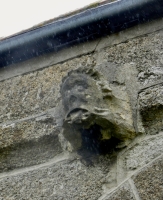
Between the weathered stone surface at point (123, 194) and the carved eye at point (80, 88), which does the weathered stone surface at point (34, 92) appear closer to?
the carved eye at point (80, 88)

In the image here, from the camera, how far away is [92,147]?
1.76 meters

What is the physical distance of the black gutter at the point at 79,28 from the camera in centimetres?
201

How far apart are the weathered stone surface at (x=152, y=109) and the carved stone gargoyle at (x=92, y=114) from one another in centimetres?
7

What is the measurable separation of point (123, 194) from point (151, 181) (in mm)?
117

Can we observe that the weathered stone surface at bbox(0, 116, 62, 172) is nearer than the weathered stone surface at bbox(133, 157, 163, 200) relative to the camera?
No

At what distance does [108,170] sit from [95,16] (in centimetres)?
74

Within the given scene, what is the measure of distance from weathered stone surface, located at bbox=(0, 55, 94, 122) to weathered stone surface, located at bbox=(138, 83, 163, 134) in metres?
A: 0.36

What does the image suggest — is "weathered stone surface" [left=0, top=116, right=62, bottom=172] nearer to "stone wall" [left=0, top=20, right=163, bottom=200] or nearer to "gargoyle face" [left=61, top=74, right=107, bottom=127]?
"stone wall" [left=0, top=20, right=163, bottom=200]

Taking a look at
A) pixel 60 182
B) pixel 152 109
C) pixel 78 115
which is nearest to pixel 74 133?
pixel 78 115

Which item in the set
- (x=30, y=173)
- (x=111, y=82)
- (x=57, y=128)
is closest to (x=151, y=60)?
(x=111, y=82)

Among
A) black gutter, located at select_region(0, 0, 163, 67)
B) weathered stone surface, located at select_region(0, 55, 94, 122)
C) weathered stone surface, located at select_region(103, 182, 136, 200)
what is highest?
black gutter, located at select_region(0, 0, 163, 67)

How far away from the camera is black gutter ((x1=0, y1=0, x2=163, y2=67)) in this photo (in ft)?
6.59

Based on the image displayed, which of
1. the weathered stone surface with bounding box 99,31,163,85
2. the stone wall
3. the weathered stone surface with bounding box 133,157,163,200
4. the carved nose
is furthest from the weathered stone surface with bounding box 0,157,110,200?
the weathered stone surface with bounding box 99,31,163,85

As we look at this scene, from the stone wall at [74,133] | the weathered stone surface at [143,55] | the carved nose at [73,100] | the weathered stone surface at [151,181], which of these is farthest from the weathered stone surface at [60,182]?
the weathered stone surface at [143,55]
